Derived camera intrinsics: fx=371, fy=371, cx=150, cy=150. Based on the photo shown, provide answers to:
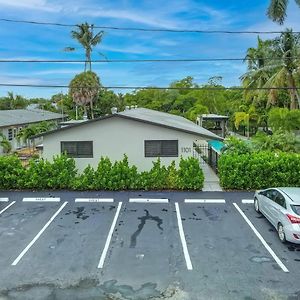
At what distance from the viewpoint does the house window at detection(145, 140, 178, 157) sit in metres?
20.3

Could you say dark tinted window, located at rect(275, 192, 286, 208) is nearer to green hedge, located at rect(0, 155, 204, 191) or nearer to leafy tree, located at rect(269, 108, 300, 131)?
green hedge, located at rect(0, 155, 204, 191)

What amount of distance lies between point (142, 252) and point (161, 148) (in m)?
9.99

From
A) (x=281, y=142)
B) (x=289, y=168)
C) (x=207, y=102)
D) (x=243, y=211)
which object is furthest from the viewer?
(x=207, y=102)

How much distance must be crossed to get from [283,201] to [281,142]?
10.0m

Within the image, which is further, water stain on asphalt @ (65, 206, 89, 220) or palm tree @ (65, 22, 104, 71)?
palm tree @ (65, 22, 104, 71)

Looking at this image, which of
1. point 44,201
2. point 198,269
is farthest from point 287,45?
point 198,269

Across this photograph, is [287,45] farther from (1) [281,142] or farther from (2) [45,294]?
(2) [45,294]

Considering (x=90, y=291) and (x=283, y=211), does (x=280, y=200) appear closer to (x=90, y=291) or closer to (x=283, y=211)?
(x=283, y=211)

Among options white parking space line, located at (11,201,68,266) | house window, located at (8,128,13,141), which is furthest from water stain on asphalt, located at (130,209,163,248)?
house window, located at (8,128,13,141)

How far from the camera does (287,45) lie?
3597 cm

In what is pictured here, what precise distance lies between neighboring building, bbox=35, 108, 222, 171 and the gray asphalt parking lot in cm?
414

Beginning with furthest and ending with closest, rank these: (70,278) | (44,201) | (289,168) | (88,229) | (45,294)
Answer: (289,168), (44,201), (88,229), (70,278), (45,294)

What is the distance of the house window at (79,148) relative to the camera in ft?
67.1

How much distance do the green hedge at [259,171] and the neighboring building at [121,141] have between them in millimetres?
2426
